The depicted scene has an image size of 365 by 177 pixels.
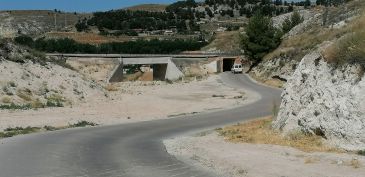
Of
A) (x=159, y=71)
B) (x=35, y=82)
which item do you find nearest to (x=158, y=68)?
(x=159, y=71)

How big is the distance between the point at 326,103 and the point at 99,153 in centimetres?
772

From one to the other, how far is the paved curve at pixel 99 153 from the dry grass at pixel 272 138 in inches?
114

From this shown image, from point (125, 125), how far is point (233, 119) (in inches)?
267

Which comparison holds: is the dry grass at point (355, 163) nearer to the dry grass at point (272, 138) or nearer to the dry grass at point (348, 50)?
the dry grass at point (272, 138)

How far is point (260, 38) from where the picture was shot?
87938mm

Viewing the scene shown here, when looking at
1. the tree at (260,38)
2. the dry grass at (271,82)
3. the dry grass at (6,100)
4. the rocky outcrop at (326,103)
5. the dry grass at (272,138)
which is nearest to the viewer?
the rocky outcrop at (326,103)

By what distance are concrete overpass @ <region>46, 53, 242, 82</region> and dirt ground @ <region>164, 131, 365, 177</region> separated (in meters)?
67.9

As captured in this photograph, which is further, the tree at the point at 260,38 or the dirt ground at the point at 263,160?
the tree at the point at 260,38

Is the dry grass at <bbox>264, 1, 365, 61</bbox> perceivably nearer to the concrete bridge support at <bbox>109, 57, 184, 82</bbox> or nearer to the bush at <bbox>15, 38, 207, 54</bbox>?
the concrete bridge support at <bbox>109, 57, 184, 82</bbox>

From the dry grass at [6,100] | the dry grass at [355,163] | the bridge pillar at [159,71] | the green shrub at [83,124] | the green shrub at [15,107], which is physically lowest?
the bridge pillar at [159,71]

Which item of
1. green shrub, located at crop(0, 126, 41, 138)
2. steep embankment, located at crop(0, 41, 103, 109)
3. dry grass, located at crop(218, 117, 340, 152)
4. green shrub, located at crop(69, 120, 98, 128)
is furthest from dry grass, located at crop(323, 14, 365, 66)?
steep embankment, located at crop(0, 41, 103, 109)

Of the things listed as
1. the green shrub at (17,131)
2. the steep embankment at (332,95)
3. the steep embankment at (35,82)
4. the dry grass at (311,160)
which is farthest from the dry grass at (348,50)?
the steep embankment at (35,82)

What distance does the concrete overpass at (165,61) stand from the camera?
303 ft

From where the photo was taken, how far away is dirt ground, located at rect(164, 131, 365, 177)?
579 inches
